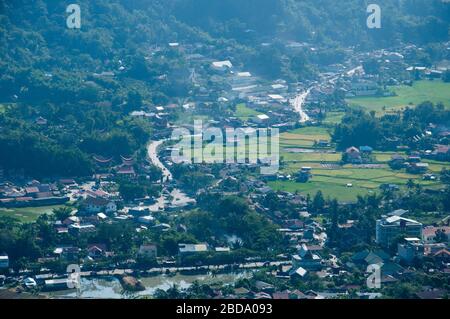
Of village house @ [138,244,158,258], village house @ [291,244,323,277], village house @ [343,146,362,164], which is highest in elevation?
village house @ [343,146,362,164]

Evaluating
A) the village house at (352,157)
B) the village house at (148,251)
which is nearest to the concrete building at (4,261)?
the village house at (148,251)

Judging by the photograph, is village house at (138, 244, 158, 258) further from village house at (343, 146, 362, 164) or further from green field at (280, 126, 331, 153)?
green field at (280, 126, 331, 153)

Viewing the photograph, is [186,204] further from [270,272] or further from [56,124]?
[56,124]

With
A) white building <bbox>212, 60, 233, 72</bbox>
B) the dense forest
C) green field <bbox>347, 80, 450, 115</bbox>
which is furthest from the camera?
white building <bbox>212, 60, 233, 72</bbox>

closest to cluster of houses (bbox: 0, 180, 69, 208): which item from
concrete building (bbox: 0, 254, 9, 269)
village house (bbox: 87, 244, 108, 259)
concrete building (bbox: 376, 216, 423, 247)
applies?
village house (bbox: 87, 244, 108, 259)

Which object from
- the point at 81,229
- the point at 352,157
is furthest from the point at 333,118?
the point at 81,229

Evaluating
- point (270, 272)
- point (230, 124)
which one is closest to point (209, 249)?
point (270, 272)

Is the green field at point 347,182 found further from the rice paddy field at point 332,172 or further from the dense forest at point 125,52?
the dense forest at point 125,52
